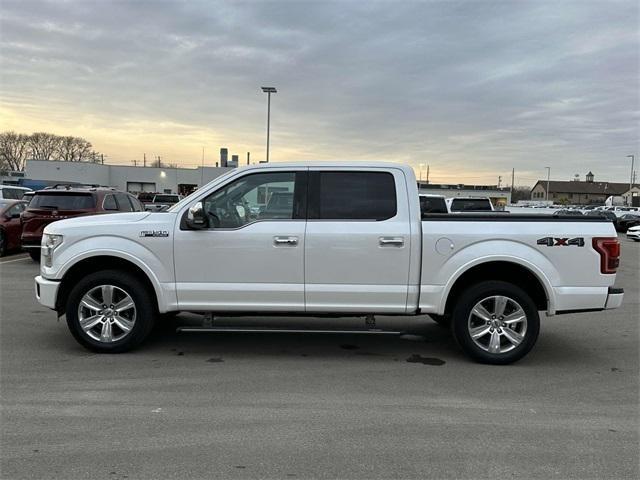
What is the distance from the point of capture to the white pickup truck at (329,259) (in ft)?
17.2

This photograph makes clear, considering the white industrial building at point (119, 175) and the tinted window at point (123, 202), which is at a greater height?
the white industrial building at point (119, 175)

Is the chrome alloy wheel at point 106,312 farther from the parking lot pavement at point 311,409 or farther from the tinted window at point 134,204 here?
the tinted window at point 134,204

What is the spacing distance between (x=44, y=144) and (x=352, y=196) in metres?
117

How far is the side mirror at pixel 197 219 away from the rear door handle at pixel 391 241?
1.75 meters

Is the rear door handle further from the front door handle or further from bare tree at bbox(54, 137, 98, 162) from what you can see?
bare tree at bbox(54, 137, 98, 162)

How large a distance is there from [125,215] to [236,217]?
4.05 feet

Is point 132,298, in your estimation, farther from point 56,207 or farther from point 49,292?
point 56,207

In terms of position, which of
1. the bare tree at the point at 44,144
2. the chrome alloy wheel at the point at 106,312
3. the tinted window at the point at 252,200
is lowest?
the chrome alloy wheel at the point at 106,312

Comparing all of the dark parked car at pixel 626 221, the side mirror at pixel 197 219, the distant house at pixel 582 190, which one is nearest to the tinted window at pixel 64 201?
the side mirror at pixel 197 219

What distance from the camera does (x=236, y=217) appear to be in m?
5.40

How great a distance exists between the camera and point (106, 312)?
18.0 ft

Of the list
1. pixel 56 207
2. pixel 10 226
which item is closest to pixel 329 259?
pixel 56 207

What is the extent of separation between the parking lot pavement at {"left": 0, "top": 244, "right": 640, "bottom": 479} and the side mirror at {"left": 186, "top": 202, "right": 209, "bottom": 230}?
1.38 meters

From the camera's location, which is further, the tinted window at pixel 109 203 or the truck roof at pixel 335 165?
the tinted window at pixel 109 203
